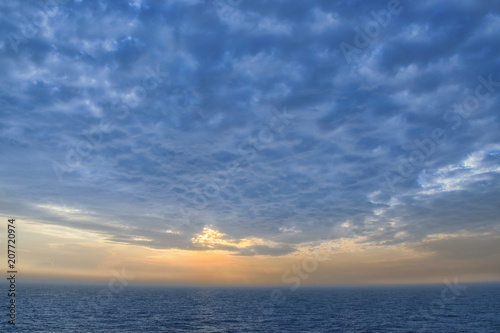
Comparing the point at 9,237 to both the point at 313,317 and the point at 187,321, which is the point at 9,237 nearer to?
the point at 187,321

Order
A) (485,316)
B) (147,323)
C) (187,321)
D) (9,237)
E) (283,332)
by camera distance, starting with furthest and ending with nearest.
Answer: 1. (485,316)
2. (187,321)
3. (147,323)
4. (283,332)
5. (9,237)

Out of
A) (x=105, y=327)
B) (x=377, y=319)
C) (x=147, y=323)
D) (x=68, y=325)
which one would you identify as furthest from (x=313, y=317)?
(x=68, y=325)

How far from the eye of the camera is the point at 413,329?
6706 cm

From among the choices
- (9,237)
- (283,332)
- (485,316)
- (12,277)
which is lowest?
(485,316)

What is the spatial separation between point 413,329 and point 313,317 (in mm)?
29243

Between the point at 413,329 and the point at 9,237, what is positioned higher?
the point at 9,237

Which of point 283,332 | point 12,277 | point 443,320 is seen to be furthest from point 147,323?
point 443,320

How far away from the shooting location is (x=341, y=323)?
77312 millimetres

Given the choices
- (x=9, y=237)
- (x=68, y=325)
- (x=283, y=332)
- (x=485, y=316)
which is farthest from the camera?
(x=485, y=316)

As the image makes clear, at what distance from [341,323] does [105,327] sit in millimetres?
58976

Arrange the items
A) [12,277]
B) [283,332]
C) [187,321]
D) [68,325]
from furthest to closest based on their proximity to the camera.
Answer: [187,321] < [68,325] < [283,332] < [12,277]

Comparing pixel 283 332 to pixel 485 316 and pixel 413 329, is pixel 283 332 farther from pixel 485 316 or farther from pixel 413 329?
pixel 485 316

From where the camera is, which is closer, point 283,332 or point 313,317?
point 283,332

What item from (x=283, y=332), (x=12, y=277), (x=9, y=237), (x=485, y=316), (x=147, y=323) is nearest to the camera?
(x=9, y=237)
